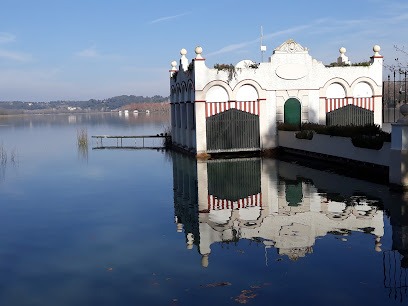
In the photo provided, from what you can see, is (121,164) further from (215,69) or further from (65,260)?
(65,260)

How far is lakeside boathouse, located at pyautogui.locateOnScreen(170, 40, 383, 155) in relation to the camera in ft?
98.6

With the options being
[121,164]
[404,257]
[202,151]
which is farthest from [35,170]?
[404,257]

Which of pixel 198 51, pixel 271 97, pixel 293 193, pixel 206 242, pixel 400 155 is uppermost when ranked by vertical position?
pixel 198 51

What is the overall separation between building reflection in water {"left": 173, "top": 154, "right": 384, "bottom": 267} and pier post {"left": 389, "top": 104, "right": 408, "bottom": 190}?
61.8 inches

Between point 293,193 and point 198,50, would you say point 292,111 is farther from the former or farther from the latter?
point 293,193

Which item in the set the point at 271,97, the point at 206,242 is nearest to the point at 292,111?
the point at 271,97

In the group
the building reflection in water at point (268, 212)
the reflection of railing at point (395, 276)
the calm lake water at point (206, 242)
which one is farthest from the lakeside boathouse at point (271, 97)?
the reflection of railing at point (395, 276)

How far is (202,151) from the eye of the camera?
98.7 feet

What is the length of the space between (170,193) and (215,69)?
1295 cm

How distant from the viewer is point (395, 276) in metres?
8.89

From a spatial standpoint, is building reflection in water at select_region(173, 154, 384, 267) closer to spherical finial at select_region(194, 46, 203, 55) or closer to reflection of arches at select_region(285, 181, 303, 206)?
reflection of arches at select_region(285, 181, 303, 206)

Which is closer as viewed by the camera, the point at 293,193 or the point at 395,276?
the point at 395,276

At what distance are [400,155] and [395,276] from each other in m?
8.51

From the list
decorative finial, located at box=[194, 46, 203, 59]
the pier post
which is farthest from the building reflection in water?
decorative finial, located at box=[194, 46, 203, 59]
